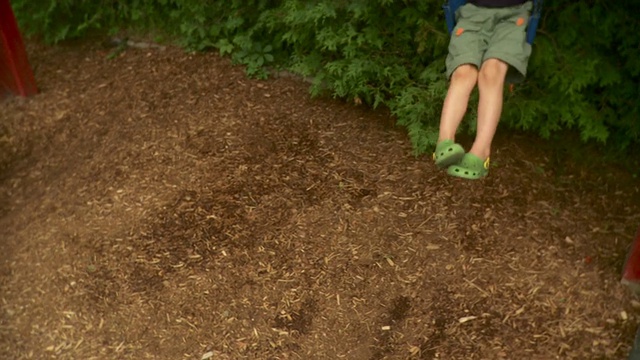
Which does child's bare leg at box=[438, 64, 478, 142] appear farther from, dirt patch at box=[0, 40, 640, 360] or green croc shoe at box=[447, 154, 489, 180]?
dirt patch at box=[0, 40, 640, 360]

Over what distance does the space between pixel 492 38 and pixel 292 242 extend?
6.08 feet

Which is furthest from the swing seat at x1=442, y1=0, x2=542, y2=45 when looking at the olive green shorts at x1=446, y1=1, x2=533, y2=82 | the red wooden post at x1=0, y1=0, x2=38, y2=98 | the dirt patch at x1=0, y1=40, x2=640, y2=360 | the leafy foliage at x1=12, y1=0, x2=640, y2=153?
the red wooden post at x1=0, y1=0, x2=38, y2=98

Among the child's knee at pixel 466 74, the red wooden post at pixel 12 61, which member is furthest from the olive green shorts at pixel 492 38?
the red wooden post at pixel 12 61

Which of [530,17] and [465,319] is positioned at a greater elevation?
[530,17]

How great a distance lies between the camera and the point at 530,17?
3.34m

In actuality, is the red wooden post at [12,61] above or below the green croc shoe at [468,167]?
above

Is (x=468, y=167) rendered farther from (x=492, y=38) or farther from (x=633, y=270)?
(x=633, y=270)

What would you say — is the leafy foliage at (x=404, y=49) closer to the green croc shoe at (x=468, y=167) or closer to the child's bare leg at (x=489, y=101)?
the child's bare leg at (x=489, y=101)

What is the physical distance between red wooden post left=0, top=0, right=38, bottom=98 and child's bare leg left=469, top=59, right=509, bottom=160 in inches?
167

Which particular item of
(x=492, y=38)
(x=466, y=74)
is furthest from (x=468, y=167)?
(x=492, y=38)

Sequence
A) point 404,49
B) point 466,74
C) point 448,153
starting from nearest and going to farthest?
point 448,153
point 466,74
point 404,49

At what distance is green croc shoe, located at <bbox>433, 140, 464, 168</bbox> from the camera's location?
9.94 ft

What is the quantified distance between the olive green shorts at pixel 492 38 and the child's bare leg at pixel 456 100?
5cm

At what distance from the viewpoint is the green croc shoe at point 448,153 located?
3029mm
